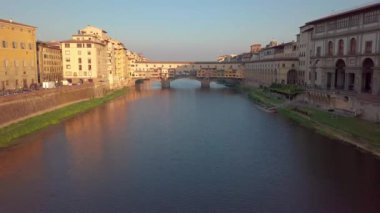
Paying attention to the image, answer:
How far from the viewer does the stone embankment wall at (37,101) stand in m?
20.0

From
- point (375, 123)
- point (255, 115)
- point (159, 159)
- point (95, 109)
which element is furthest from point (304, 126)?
point (95, 109)

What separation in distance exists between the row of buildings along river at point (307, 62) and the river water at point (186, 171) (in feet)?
20.2

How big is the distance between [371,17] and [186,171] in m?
16.7

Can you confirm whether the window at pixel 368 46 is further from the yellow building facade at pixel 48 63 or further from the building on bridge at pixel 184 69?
the building on bridge at pixel 184 69

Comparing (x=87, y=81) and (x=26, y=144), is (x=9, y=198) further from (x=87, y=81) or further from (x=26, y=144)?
(x=87, y=81)

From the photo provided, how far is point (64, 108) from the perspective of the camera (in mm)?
28781

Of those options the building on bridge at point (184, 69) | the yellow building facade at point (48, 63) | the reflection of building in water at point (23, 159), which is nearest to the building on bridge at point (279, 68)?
the building on bridge at point (184, 69)

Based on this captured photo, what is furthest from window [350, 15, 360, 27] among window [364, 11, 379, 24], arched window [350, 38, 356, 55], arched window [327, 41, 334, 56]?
arched window [327, 41, 334, 56]

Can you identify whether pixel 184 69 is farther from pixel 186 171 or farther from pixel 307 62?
pixel 186 171

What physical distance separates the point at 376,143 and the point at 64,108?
75.2ft

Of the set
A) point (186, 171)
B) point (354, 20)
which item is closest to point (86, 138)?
point (186, 171)

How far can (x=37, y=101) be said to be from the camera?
24.4 metres

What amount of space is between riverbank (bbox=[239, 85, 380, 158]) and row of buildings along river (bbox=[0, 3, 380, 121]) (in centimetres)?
110

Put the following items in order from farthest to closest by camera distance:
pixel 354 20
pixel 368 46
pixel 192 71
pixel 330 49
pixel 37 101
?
pixel 192 71 → pixel 330 49 → pixel 37 101 → pixel 354 20 → pixel 368 46
